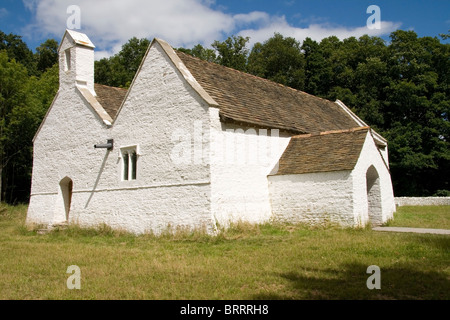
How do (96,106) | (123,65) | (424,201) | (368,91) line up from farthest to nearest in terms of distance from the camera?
(123,65)
(368,91)
(424,201)
(96,106)

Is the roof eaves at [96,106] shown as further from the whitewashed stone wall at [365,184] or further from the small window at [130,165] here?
the whitewashed stone wall at [365,184]

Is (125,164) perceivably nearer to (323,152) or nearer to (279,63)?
(323,152)

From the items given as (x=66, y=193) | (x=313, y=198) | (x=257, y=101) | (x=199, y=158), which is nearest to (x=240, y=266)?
(x=199, y=158)

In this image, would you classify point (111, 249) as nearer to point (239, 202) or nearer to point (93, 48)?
point (239, 202)

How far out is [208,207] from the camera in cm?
1410

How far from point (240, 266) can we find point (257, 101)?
34.6 ft

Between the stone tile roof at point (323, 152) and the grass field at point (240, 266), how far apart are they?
252 cm

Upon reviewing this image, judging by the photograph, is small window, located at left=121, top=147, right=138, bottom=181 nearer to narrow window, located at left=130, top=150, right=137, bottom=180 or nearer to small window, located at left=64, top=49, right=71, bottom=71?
narrow window, located at left=130, top=150, right=137, bottom=180

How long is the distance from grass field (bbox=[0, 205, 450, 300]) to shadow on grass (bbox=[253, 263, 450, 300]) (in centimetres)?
2

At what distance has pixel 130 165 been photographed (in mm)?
17062

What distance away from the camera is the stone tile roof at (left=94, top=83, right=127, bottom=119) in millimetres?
19828

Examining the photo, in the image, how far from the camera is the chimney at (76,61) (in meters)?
20.4

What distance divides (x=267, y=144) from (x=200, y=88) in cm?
380
